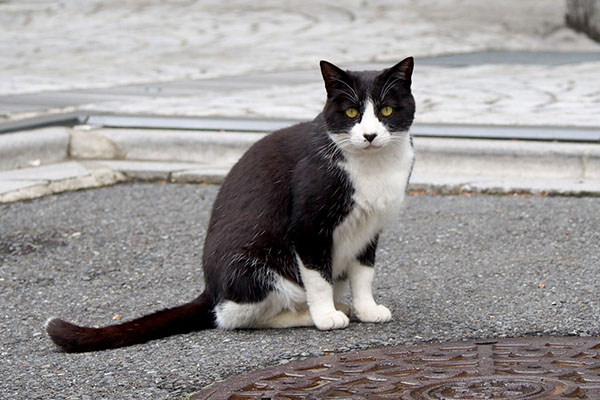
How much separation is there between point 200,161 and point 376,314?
2943 mm

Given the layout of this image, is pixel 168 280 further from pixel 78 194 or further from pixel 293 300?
pixel 78 194

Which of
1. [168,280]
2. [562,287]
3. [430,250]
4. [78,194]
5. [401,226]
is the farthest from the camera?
[78,194]

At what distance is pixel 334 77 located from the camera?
3.33 meters

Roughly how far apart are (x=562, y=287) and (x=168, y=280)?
5.33 ft

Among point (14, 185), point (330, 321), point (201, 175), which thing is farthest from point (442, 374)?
point (14, 185)

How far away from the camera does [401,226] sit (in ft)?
15.9

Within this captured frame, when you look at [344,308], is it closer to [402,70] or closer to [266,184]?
[266,184]

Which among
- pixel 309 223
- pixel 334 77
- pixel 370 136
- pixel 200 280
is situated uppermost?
pixel 334 77

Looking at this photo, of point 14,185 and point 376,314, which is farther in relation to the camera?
point 14,185

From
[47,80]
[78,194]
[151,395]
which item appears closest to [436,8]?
[47,80]

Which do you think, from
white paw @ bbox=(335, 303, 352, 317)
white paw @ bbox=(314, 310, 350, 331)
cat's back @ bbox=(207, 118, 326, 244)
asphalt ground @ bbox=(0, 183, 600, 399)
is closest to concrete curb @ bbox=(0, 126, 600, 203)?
asphalt ground @ bbox=(0, 183, 600, 399)

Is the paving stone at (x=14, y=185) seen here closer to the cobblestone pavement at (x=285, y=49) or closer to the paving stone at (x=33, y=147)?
the paving stone at (x=33, y=147)

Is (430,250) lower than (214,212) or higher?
lower

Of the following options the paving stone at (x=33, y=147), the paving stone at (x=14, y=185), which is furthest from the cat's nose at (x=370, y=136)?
the paving stone at (x=33, y=147)
